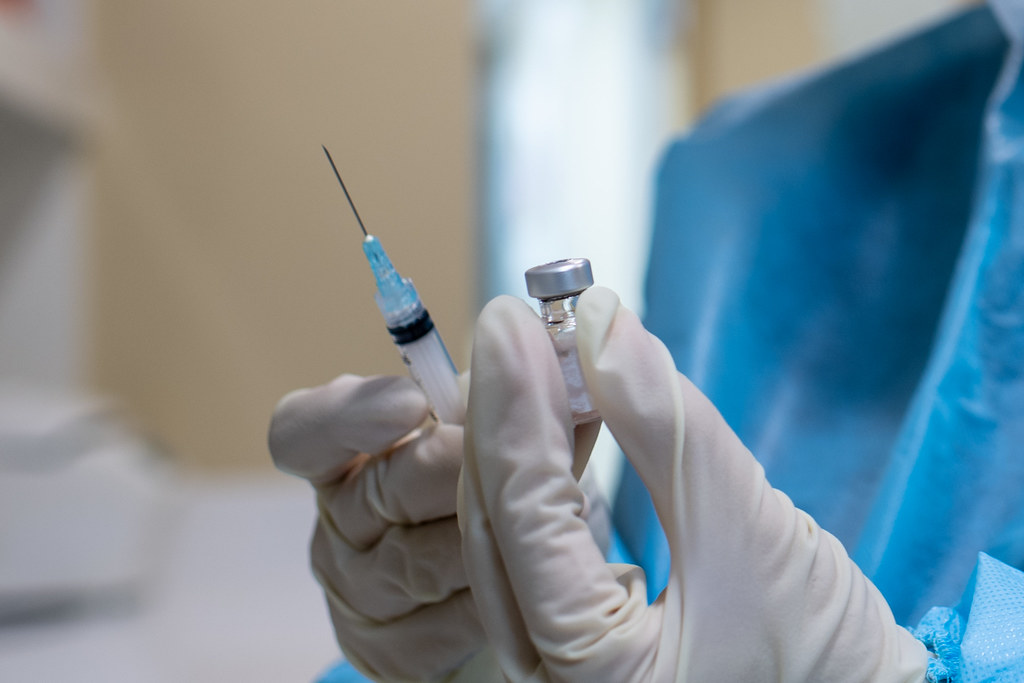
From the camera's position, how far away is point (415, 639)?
1.34 feet

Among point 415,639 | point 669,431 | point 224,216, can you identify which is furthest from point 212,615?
point 669,431

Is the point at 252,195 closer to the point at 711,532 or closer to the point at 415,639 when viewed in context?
the point at 415,639

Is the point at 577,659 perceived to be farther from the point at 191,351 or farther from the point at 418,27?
the point at 418,27

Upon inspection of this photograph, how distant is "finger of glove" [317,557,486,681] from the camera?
399 mm

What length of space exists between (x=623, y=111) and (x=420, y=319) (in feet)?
5.57

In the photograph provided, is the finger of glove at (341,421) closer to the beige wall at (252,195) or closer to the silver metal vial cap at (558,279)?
the silver metal vial cap at (558,279)

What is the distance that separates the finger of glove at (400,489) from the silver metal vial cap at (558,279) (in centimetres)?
11

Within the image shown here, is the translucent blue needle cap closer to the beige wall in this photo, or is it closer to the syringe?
the syringe

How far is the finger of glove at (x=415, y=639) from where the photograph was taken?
40 cm

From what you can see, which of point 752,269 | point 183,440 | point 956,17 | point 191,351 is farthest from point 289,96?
point 956,17

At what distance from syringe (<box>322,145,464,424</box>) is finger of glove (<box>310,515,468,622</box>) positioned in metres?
0.06

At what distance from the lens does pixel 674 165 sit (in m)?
0.88

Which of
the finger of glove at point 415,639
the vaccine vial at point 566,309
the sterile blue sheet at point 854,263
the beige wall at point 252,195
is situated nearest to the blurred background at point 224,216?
the beige wall at point 252,195

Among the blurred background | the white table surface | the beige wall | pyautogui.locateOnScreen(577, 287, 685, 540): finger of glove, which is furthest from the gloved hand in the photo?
the beige wall
